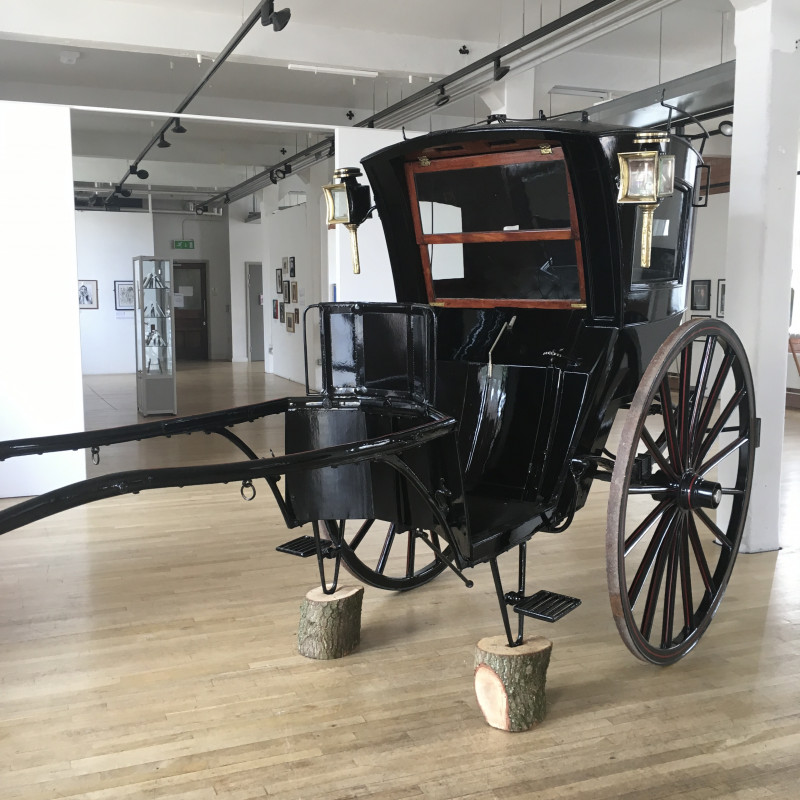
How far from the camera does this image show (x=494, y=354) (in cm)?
353

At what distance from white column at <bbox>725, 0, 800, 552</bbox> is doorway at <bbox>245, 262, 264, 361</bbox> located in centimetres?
1490

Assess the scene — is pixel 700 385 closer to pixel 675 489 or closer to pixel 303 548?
pixel 675 489

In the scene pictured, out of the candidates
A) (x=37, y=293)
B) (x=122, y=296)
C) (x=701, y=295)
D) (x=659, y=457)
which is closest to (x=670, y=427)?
(x=659, y=457)

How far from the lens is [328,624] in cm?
343

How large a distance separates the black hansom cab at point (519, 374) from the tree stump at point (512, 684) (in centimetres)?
12

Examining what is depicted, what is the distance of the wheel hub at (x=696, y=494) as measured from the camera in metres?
3.17

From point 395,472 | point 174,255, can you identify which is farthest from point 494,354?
point 174,255

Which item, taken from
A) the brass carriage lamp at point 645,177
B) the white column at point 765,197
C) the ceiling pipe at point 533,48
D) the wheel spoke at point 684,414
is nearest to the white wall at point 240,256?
the ceiling pipe at point 533,48

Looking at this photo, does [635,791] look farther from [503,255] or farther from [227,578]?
[227,578]

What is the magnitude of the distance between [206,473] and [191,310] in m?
18.4

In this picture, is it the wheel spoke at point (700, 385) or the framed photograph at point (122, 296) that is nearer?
the wheel spoke at point (700, 385)

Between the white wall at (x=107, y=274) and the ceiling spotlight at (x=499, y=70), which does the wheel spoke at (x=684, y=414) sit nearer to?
the ceiling spotlight at (x=499, y=70)

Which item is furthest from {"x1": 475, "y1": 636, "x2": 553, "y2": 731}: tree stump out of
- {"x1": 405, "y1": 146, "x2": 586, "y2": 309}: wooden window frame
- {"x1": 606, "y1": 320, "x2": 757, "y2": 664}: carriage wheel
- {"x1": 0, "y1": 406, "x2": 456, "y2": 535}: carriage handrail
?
{"x1": 405, "y1": 146, "x2": 586, "y2": 309}: wooden window frame

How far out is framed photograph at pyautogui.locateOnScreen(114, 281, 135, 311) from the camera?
17.1 meters
